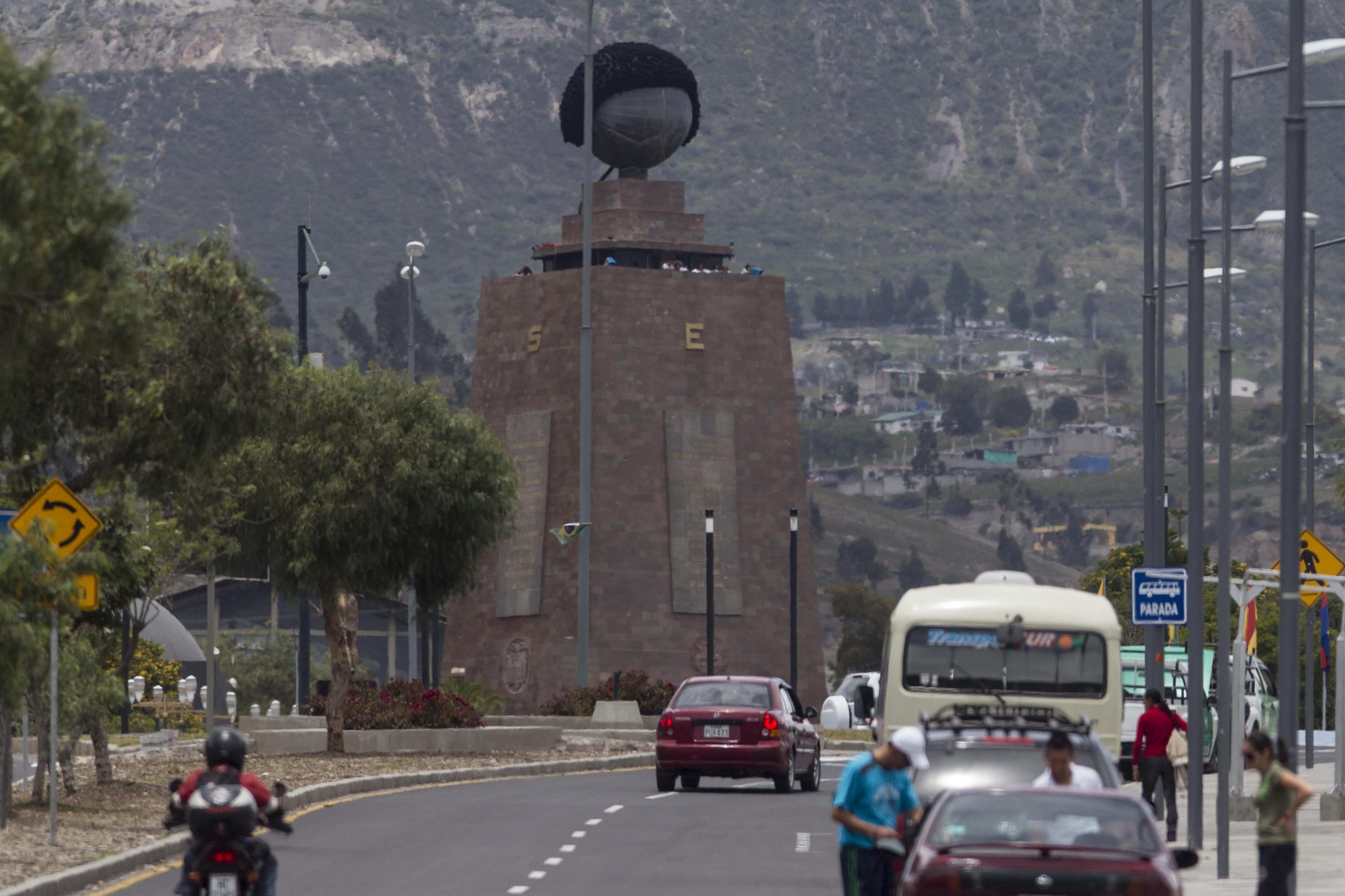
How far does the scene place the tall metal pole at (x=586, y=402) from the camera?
5125 centimetres

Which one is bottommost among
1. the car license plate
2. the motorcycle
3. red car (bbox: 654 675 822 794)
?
red car (bbox: 654 675 822 794)

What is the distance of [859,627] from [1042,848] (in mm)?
141605

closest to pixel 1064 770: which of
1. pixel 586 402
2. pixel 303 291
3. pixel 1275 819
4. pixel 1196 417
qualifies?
pixel 1275 819

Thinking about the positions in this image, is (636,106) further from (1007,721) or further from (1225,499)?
(1007,721)

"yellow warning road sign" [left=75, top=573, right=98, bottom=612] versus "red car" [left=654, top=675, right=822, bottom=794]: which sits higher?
"yellow warning road sign" [left=75, top=573, right=98, bottom=612]

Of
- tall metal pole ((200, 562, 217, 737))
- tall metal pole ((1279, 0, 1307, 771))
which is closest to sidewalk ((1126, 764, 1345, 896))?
tall metal pole ((1279, 0, 1307, 771))

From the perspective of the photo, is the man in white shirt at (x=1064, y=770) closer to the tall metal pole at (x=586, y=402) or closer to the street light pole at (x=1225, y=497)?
the street light pole at (x=1225, y=497)

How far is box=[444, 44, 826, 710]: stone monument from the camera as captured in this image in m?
56.1

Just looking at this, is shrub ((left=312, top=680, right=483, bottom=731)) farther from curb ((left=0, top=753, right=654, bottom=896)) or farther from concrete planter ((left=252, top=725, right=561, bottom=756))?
curb ((left=0, top=753, right=654, bottom=896))

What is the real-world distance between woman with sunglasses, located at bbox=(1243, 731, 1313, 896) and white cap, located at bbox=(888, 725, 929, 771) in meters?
2.30

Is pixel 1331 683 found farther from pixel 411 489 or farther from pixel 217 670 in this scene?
pixel 411 489

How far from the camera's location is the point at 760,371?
58.4 metres

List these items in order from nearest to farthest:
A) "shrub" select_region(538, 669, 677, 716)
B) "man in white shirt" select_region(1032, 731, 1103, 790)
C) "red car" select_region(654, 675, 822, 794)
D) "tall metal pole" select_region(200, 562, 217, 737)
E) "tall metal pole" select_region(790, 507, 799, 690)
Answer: "man in white shirt" select_region(1032, 731, 1103, 790) → "red car" select_region(654, 675, 822, 794) → "tall metal pole" select_region(200, 562, 217, 737) → "shrub" select_region(538, 669, 677, 716) → "tall metal pole" select_region(790, 507, 799, 690)

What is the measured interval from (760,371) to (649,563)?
5864 mm
